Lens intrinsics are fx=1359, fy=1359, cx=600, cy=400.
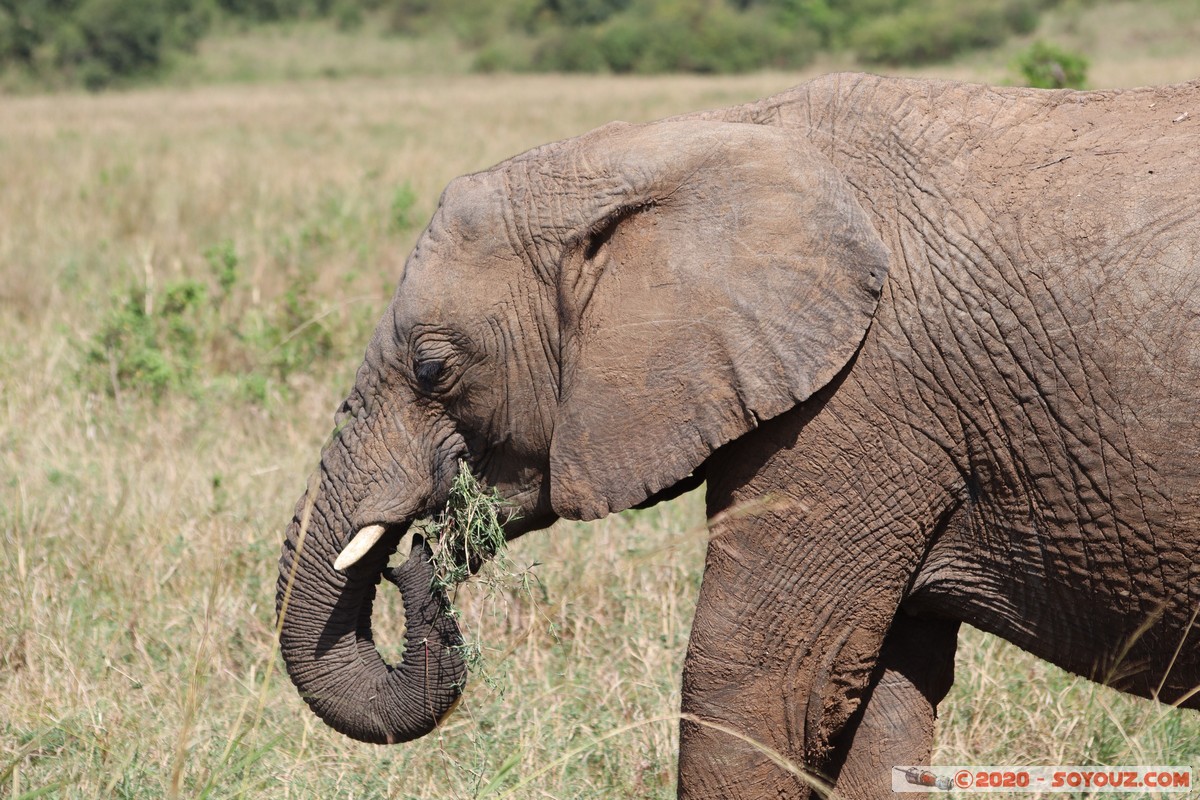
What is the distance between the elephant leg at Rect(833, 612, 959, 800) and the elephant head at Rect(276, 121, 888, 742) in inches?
37.1

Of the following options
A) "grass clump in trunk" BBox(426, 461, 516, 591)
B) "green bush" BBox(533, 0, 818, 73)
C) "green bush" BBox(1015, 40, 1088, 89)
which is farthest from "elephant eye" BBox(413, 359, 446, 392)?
"green bush" BBox(533, 0, 818, 73)

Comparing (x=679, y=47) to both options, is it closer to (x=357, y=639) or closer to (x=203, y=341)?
(x=203, y=341)

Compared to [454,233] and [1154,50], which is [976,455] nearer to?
[454,233]

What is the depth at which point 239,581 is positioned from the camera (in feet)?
17.1

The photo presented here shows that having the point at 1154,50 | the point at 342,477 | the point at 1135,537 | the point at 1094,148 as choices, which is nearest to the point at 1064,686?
the point at 1135,537

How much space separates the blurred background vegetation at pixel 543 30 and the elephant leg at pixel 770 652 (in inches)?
1531

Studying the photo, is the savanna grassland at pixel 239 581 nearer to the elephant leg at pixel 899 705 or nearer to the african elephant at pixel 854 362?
the african elephant at pixel 854 362

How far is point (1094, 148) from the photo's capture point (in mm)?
2908

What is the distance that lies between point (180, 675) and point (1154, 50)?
35704 mm

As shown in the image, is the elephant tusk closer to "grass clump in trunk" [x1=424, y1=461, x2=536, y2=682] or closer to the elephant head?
the elephant head

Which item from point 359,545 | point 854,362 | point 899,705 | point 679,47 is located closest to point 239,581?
point 359,545

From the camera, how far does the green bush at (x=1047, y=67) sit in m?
10.1

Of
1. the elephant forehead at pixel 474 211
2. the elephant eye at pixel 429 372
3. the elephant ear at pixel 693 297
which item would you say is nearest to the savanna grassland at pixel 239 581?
the elephant ear at pixel 693 297

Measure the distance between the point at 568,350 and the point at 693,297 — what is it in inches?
13.3
